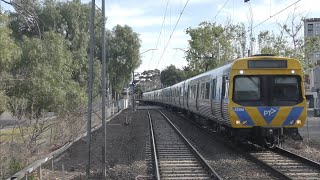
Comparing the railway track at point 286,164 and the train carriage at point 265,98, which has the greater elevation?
the train carriage at point 265,98

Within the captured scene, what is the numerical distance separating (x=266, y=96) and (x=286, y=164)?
2.86 meters

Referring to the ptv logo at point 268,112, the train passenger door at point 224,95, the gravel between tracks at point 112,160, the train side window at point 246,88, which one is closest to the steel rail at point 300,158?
the ptv logo at point 268,112

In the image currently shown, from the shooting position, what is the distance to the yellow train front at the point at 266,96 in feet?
51.4

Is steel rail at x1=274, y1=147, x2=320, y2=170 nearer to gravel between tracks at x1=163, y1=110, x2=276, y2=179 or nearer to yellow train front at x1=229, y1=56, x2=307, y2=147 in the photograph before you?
yellow train front at x1=229, y1=56, x2=307, y2=147

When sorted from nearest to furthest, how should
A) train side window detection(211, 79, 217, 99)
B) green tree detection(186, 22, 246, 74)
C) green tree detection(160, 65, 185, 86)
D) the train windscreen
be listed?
the train windscreen
train side window detection(211, 79, 217, 99)
green tree detection(186, 22, 246, 74)
green tree detection(160, 65, 185, 86)

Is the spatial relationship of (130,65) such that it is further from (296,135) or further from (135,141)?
(296,135)

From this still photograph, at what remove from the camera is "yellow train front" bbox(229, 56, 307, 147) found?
15.7m

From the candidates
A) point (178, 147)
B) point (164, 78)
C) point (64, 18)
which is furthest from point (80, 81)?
point (164, 78)

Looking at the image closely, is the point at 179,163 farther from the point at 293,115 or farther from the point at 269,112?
the point at 293,115

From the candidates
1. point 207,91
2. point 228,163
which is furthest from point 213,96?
point 228,163

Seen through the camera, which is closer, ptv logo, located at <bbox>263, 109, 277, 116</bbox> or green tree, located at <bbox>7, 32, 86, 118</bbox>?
ptv logo, located at <bbox>263, 109, 277, 116</bbox>

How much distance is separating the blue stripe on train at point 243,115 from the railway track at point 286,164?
3.23 ft

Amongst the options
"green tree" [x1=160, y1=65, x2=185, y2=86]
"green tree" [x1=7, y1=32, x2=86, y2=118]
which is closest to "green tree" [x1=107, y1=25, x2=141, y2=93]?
"green tree" [x1=7, y1=32, x2=86, y2=118]

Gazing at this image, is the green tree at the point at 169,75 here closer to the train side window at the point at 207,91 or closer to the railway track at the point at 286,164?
the train side window at the point at 207,91
